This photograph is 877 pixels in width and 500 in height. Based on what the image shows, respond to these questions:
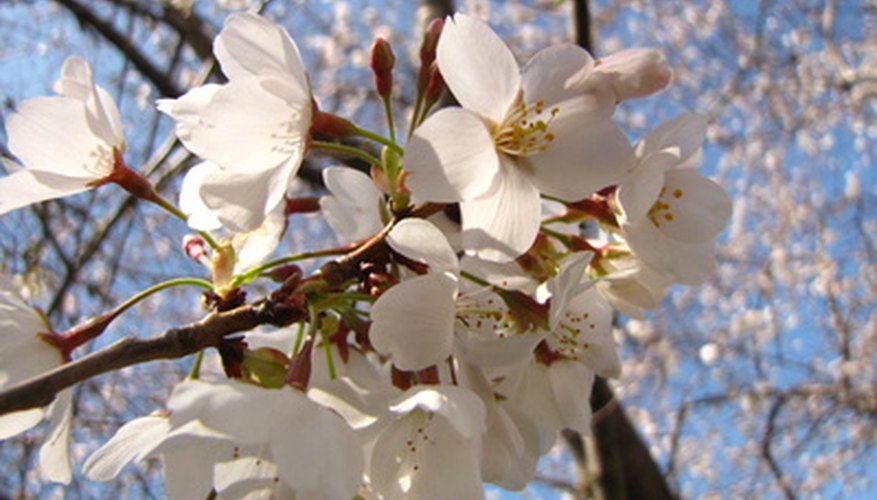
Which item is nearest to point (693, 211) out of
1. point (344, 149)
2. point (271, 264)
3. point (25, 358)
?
point (344, 149)

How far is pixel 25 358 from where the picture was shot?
1.15 meters

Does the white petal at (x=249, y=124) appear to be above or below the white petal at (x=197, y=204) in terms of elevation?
above

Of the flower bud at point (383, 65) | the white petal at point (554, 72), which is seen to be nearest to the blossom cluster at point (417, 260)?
the white petal at point (554, 72)

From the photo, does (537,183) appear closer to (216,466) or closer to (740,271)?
(216,466)

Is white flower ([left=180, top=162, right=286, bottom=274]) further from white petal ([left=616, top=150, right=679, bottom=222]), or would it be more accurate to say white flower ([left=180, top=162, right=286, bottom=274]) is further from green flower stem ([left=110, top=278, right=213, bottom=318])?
white petal ([left=616, top=150, right=679, bottom=222])

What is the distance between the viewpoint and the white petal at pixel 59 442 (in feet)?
3.81

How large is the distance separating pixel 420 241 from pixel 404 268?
5.0 inches

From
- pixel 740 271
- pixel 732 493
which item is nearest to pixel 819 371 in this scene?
pixel 732 493

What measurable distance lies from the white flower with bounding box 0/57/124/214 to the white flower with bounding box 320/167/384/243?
13.4 inches

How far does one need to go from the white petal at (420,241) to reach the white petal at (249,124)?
0.71ft

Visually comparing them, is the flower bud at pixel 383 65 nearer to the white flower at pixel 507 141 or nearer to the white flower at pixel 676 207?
the white flower at pixel 507 141

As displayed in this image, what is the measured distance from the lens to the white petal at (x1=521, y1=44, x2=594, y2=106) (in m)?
1.12

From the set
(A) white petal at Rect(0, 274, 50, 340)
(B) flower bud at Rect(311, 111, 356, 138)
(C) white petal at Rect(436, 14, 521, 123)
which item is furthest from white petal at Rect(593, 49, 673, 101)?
(A) white petal at Rect(0, 274, 50, 340)

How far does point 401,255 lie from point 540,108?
0.28 metres
